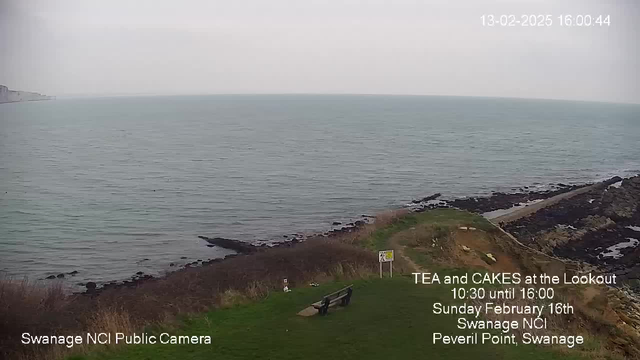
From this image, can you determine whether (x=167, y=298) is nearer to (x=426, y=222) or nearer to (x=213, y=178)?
(x=426, y=222)

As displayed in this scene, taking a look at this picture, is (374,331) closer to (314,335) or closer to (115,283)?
(314,335)

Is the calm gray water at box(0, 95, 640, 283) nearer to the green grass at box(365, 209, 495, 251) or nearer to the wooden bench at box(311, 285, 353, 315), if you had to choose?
the green grass at box(365, 209, 495, 251)

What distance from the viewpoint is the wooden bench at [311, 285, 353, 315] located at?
1170cm

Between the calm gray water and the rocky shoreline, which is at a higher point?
the calm gray water

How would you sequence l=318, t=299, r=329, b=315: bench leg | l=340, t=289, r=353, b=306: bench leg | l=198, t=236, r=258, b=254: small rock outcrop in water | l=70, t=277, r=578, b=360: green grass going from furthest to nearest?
1. l=198, t=236, r=258, b=254: small rock outcrop in water
2. l=340, t=289, r=353, b=306: bench leg
3. l=318, t=299, r=329, b=315: bench leg
4. l=70, t=277, r=578, b=360: green grass

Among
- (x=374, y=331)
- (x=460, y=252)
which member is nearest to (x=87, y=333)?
(x=374, y=331)

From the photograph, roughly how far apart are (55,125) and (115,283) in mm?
A: 74097

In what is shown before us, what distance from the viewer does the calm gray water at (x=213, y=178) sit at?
90.4 ft

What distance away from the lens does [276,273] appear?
52.6ft

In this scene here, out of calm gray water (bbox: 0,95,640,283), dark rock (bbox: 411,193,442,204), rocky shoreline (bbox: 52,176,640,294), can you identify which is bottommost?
rocky shoreline (bbox: 52,176,640,294)

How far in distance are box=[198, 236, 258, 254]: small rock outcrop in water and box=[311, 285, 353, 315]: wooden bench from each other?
14.9 meters

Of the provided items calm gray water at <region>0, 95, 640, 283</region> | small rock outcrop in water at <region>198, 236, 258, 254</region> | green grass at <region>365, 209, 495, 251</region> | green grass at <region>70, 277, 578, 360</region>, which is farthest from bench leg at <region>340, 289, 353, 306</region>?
small rock outcrop in water at <region>198, 236, 258, 254</region>

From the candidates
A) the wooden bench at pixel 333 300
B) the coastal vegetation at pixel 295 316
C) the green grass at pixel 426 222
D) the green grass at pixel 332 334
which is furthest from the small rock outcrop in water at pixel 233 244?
the wooden bench at pixel 333 300

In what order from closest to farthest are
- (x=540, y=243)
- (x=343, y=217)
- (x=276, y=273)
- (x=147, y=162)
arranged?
(x=276, y=273) → (x=540, y=243) → (x=343, y=217) → (x=147, y=162)
